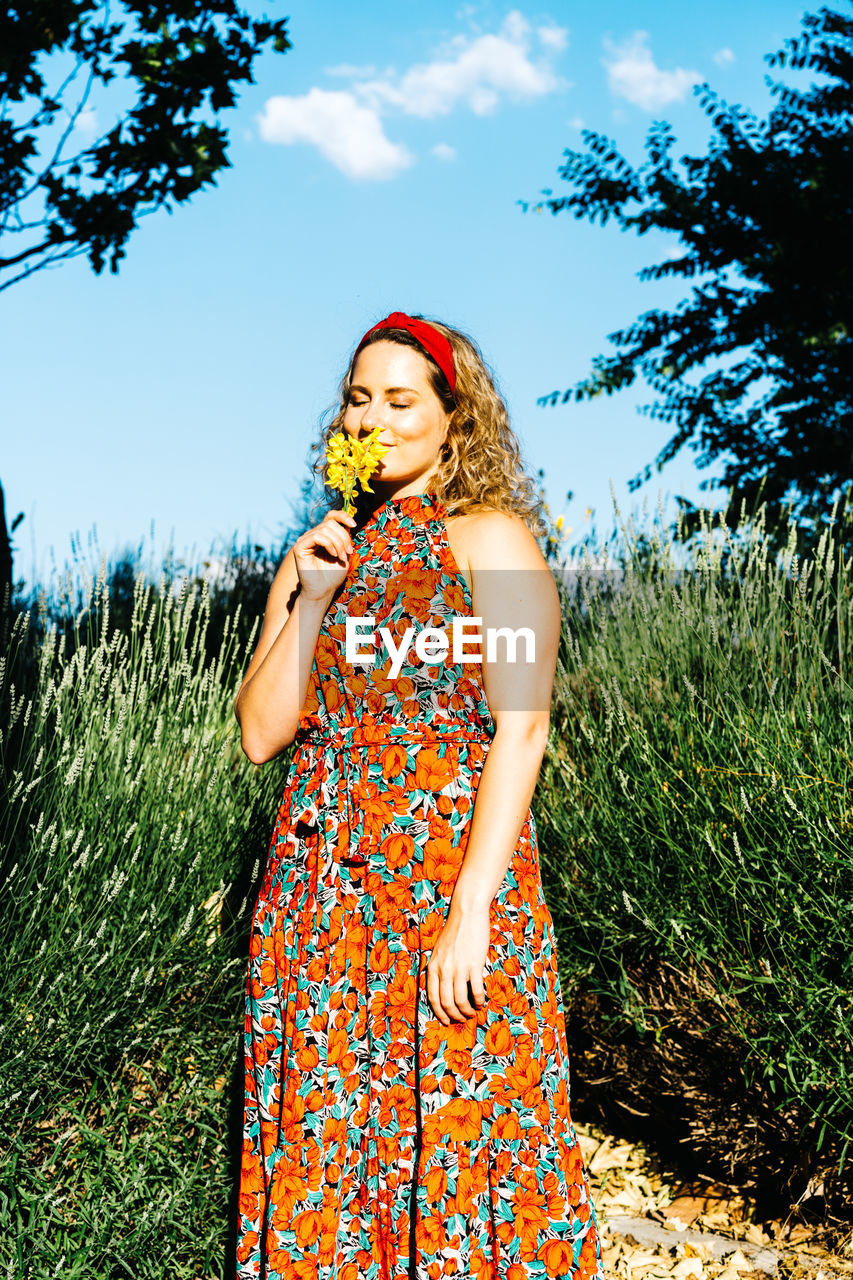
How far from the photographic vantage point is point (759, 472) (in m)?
7.31

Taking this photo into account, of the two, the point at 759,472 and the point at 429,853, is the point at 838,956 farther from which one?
the point at 759,472

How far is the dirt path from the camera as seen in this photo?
8.76 ft

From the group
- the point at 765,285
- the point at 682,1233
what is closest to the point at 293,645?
the point at 682,1233

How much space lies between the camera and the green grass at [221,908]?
8.28 feet

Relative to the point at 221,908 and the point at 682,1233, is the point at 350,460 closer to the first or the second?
the point at 221,908

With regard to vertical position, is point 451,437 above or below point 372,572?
above

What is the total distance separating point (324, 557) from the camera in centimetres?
200

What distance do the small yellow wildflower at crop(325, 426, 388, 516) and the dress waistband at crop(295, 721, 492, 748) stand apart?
45 centimetres

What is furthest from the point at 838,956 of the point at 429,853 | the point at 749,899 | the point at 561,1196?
the point at 429,853

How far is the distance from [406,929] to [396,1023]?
17 centimetres

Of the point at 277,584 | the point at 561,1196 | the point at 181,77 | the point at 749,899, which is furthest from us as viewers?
the point at 181,77

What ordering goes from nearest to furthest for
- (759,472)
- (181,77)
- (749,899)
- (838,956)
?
(838,956) < (749,899) < (181,77) < (759,472)

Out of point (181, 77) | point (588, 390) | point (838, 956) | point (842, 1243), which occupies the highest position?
point (181, 77)

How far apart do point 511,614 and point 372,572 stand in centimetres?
32
